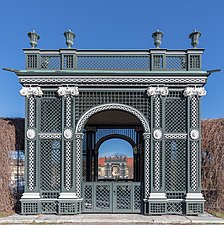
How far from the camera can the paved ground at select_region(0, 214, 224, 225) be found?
8859 millimetres

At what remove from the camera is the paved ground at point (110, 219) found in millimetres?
8859

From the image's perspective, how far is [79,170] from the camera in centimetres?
991

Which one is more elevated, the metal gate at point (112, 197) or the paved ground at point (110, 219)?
the metal gate at point (112, 197)

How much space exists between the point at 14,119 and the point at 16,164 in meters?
1.55

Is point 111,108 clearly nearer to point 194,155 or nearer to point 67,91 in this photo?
point 67,91

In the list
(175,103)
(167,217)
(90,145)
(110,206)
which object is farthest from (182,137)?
(90,145)

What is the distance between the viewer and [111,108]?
33.2 ft

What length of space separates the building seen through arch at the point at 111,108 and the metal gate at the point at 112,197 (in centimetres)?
3

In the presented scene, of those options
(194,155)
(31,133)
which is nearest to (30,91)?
(31,133)

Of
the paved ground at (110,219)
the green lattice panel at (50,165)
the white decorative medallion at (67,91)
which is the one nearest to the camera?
the paved ground at (110,219)

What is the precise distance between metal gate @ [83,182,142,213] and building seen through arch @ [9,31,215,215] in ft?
0.10

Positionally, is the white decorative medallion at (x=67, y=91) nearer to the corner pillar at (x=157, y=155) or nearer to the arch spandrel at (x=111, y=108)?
the arch spandrel at (x=111, y=108)

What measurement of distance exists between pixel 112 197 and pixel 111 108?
2.78 meters

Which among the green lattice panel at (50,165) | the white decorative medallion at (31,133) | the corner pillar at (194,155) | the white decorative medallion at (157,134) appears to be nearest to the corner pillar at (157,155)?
the white decorative medallion at (157,134)
